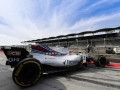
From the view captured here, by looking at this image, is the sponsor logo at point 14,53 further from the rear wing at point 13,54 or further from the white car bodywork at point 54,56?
the white car bodywork at point 54,56

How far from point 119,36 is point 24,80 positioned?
755 inches

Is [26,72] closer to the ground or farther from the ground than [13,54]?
closer to the ground

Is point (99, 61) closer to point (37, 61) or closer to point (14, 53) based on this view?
point (37, 61)

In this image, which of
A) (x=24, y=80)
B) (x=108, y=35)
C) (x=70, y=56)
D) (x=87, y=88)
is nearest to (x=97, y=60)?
(x=70, y=56)

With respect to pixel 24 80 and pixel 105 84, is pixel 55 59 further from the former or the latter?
pixel 105 84

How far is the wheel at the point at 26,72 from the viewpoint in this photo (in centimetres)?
319

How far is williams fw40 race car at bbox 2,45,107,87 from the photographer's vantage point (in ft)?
10.8

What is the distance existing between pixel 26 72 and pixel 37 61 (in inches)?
19.6

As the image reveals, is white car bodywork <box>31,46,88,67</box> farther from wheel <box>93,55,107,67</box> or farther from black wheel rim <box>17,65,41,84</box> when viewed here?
wheel <box>93,55,107,67</box>

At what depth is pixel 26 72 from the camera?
3492 millimetres

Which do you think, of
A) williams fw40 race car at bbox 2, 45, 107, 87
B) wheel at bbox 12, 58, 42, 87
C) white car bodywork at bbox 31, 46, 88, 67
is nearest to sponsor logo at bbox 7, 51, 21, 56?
williams fw40 race car at bbox 2, 45, 107, 87

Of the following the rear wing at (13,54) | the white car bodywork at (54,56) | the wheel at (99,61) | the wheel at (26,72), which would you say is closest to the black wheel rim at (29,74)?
the wheel at (26,72)

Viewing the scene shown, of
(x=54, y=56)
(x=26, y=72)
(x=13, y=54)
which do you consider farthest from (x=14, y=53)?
(x=54, y=56)

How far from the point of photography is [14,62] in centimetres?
407
